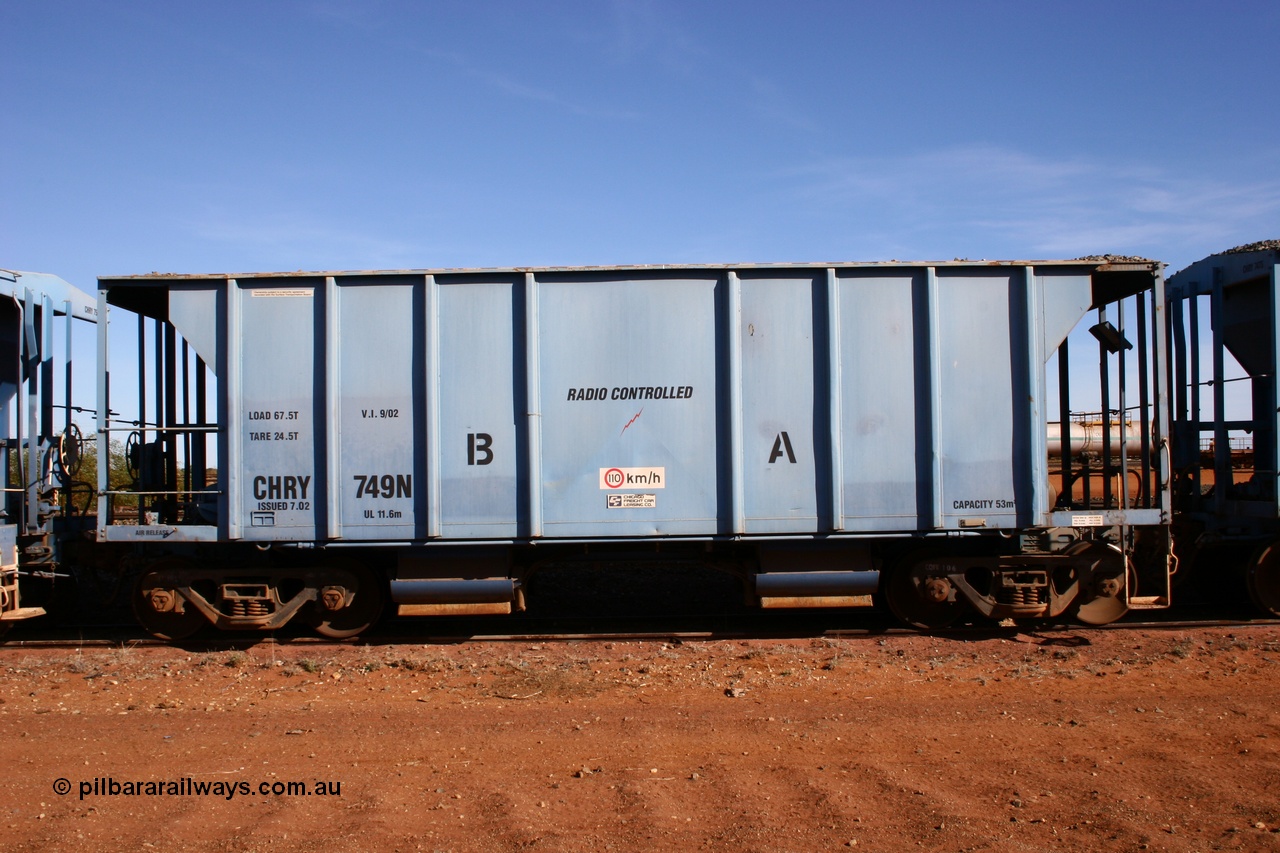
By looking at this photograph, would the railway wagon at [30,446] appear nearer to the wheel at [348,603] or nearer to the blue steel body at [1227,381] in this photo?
the wheel at [348,603]

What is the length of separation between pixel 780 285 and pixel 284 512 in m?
5.08

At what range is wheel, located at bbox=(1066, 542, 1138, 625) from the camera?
7.84 metres

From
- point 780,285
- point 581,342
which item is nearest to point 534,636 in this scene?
point 581,342

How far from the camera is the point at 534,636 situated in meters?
8.16

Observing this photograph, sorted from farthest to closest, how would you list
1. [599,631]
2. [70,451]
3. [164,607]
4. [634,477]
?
[70,451] → [599,631] → [164,607] → [634,477]

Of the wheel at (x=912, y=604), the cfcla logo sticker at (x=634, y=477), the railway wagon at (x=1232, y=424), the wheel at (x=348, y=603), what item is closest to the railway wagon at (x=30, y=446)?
the wheel at (x=348, y=603)

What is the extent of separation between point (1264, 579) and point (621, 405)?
6.94m

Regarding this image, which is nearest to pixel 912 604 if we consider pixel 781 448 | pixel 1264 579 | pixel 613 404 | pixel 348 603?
pixel 781 448

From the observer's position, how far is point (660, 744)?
535 centimetres

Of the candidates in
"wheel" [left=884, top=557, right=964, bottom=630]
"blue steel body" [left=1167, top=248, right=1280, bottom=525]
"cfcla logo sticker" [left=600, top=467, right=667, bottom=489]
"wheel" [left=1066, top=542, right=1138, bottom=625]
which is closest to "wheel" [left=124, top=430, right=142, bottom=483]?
"cfcla logo sticker" [left=600, top=467, right=667, bottom=489]

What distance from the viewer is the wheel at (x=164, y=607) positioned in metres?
7.77

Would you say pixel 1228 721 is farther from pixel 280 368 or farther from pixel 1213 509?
pixel 280 368

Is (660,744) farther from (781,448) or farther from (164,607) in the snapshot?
(164,607)

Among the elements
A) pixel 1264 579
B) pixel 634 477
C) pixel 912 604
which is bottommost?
pixel 912 604
